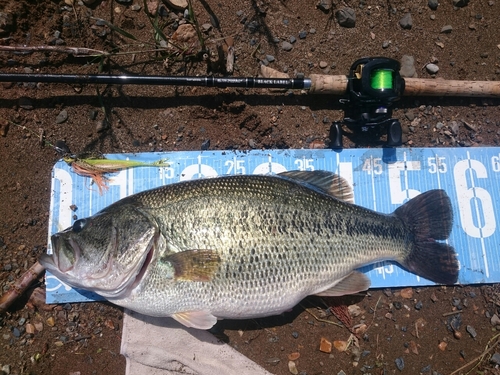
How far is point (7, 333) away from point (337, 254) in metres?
3.24

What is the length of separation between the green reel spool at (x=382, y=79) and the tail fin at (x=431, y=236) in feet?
3.72

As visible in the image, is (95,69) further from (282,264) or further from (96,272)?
(282,264)

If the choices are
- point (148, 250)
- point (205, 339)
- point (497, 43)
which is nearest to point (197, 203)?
point (148, 250)

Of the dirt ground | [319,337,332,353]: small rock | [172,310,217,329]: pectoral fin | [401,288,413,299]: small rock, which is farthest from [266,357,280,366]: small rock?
[401,288,413,299]: small rock

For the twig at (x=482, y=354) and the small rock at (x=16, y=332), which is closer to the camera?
the small rock at (x=16, y=332)

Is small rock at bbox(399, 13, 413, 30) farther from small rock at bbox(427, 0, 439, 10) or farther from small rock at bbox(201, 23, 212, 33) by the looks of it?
small rock at bbox(201, 23, 212, 33)

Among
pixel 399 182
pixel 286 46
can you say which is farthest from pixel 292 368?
pixel 286 46

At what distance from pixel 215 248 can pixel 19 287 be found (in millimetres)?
2034

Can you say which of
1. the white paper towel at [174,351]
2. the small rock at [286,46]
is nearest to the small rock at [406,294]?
the white paper towel at [174,351]

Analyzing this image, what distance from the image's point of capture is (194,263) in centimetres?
274

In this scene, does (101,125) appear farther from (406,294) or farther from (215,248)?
(406,294)

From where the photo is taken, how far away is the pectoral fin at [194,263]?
274 cm

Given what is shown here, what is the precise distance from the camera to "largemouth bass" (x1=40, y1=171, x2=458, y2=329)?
2764 millimetres

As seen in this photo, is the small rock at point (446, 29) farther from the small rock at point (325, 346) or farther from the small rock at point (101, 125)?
the small rock at point (101, 125)
